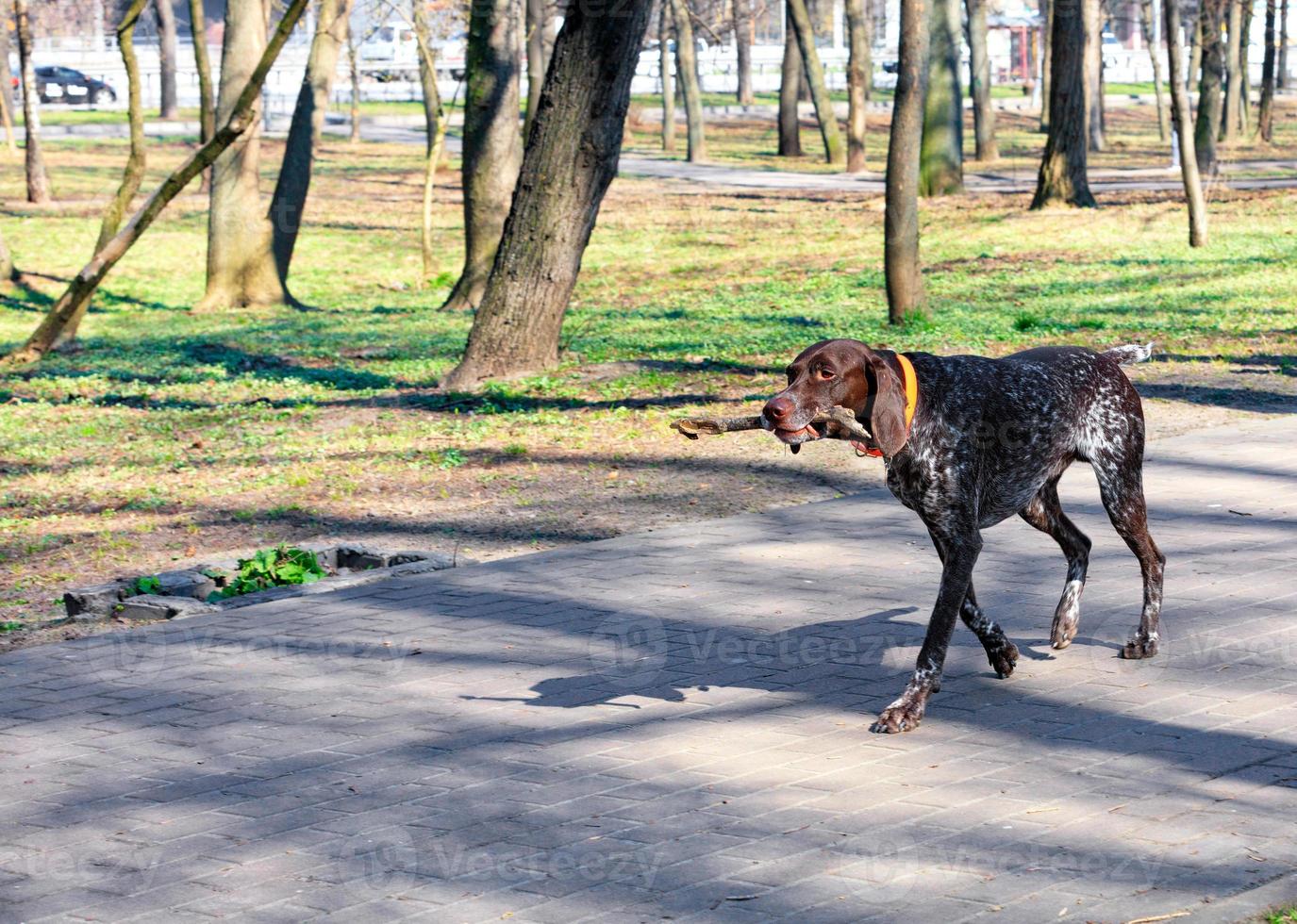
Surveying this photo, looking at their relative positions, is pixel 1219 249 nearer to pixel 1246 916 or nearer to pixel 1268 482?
pixel 1268 482

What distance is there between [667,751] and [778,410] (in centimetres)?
126

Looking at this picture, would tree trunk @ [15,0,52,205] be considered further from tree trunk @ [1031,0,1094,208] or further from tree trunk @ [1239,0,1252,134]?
tree trunk @ [1239,0,1252,134]

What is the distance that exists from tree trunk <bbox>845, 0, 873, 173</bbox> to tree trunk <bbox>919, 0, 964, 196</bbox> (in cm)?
599

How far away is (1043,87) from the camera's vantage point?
5144 centimetres

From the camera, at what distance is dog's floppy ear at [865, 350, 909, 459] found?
5727mm

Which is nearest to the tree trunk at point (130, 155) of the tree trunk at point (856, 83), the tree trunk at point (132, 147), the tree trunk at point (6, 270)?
the tree trunk at point (132, 147)

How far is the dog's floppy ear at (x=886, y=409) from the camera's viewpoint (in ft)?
18.8

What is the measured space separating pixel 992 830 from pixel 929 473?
1519 mm

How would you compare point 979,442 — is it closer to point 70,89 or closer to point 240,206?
point 240,206

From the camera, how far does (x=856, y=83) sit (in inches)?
1516

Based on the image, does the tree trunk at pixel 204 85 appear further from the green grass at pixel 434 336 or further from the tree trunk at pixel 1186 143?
the tree trunk at pixel 1186 143

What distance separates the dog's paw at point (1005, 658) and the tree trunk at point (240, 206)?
1625 centimetres

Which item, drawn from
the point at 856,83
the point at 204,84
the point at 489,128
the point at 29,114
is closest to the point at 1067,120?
the point at 489,128

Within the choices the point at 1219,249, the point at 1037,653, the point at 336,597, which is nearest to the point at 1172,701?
the point at 1037,653
